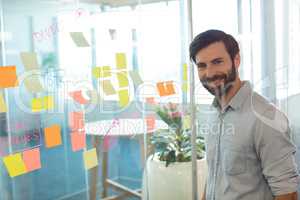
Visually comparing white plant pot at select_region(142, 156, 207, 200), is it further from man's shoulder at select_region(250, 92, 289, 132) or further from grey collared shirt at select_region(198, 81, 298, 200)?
man's shoulder at select_region(250, 92, 289, 132)

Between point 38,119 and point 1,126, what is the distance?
204 millimetres

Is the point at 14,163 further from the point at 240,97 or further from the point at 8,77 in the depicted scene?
the point at 240,97

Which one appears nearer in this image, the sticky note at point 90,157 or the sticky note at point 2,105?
the sticky note at point 2,105

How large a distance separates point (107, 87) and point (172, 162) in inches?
29.8

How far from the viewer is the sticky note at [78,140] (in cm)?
216

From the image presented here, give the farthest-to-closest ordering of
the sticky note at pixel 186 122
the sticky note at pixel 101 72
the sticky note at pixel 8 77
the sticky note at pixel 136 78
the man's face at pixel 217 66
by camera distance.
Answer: the sticky note at pixel 186 122 → the sticky note at pixel 136 78 → the sticky note at pixel 101 72 → the sticky note at pixel 8 77 → the man's face at pixel 217 66

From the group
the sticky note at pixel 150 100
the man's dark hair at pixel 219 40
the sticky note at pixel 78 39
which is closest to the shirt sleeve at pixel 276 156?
the man's dark hair at pixel 219 40

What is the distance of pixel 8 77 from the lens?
5.90ft

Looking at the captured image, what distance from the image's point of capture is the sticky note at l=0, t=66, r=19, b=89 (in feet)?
5.83

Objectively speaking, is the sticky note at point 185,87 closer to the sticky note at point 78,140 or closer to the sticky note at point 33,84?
the sticky note at point 78,140

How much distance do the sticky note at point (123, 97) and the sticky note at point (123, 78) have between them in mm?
44

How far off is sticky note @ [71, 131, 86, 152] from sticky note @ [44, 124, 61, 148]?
0.11 metres

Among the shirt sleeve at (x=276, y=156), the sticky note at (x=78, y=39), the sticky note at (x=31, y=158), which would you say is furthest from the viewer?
the sticky note at (x=78, y=39)

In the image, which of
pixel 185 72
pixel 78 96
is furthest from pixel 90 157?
pixel 185 72
